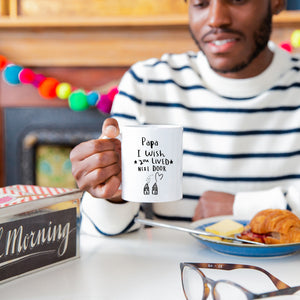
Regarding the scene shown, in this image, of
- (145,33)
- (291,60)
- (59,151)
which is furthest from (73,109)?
(291,60)

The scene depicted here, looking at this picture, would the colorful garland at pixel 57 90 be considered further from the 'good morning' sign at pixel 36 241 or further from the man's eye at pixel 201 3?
the 'good morning' sign at pixel 36 241

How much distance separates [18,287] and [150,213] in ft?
2.47

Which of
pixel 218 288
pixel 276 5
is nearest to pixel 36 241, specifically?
pixel 218 288

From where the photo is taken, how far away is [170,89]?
1300 mm

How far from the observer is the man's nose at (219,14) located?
1.20m

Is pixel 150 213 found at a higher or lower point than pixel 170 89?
lower

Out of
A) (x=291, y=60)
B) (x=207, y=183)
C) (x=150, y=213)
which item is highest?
(x=291, y=60)

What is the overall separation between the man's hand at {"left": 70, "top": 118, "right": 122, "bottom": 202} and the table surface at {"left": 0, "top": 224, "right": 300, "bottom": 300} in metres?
0.10

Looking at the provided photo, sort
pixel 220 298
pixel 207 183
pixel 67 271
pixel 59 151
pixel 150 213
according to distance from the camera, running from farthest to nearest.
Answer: pixel 59 151
pixel 150 213
pixel 207 183
pixel 67 271
pixel 220 298

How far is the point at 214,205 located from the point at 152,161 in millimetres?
436

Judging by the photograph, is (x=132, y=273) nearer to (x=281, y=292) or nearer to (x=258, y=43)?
(x=281, y=292)

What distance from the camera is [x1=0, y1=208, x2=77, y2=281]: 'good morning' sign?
2.11 feet

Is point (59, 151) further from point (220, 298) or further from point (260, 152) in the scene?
point (220, 298)

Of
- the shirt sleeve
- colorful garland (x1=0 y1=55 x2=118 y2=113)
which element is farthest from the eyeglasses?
colorful garland (x1=0 y1=55 x2=118 y2=113)
